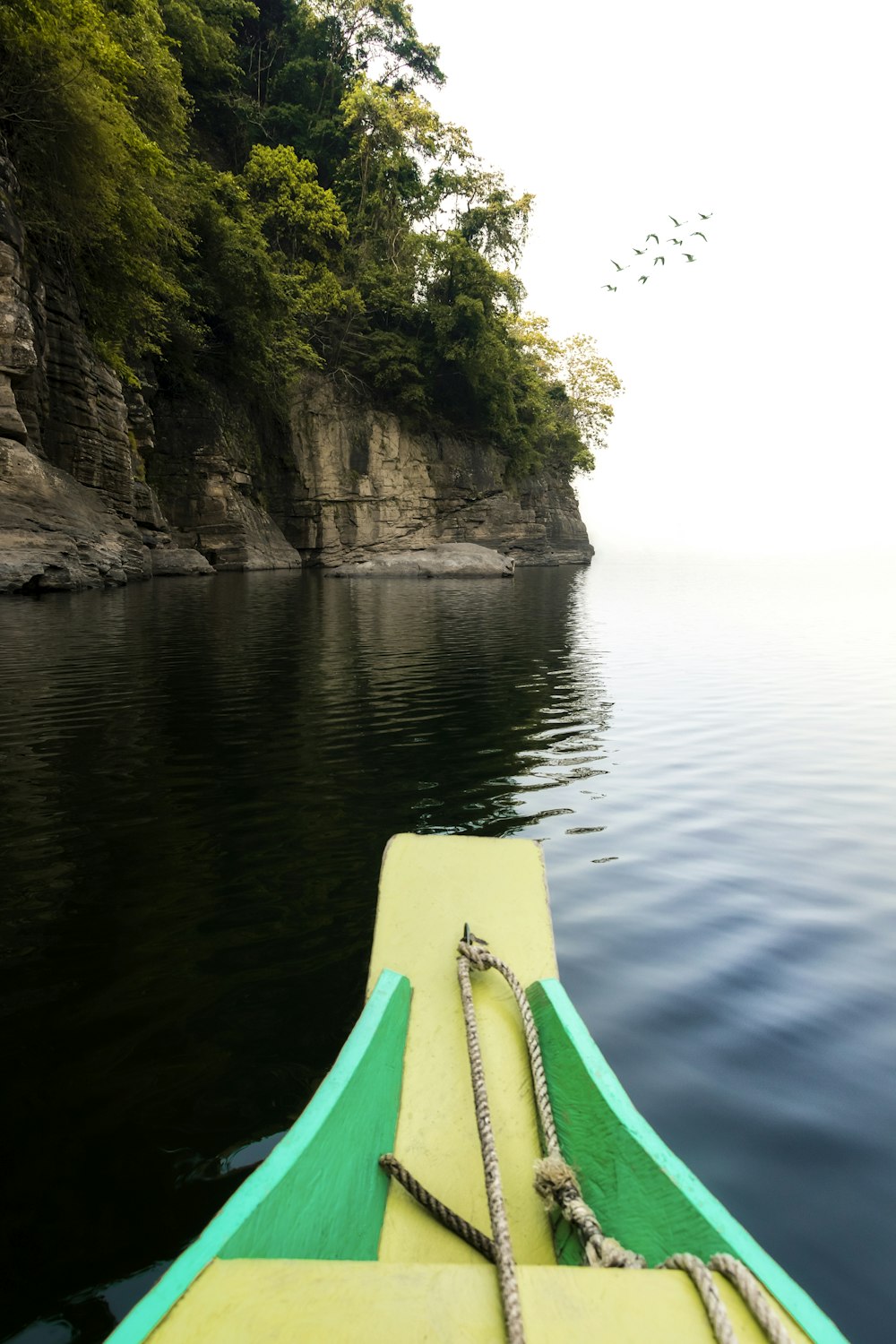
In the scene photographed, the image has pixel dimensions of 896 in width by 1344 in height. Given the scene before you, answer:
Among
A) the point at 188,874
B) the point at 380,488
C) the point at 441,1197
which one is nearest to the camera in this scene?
the point at 441,1197

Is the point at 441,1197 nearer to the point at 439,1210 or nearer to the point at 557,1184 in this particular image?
the point at 439,1210

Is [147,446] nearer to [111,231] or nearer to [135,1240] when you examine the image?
[111,231]

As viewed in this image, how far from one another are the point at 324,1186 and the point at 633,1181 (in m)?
0.67

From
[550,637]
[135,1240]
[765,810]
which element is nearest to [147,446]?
[550,637]

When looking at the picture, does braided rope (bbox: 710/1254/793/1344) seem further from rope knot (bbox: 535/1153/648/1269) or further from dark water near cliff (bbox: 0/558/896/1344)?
dark water near cliff (bbox: 0/558/896/1344)

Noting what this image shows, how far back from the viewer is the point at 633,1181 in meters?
1.52

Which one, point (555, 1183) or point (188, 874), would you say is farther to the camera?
point (188, 874)

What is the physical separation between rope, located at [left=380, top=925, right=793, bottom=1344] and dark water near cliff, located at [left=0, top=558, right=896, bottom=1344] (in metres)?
0.63

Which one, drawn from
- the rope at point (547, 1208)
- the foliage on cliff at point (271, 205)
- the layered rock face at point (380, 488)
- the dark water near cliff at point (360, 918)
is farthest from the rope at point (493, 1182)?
the layered rock face at point (380, 488)

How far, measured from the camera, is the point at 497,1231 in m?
1.33

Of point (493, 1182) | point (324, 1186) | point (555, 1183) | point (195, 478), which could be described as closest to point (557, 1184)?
point (555, 1183)

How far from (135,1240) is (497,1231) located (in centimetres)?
108

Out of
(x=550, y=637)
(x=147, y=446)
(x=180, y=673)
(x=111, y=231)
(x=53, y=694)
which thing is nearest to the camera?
(x=53, y=694)

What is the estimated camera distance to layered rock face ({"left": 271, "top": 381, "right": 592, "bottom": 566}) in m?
34.4
